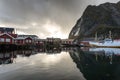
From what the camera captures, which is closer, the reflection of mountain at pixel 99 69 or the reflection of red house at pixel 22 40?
the reflection of mountain at pixel 99 69

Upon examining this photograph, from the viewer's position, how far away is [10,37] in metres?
79.8

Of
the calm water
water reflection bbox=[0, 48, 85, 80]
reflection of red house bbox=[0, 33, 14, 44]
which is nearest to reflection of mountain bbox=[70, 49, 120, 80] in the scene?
the calm water

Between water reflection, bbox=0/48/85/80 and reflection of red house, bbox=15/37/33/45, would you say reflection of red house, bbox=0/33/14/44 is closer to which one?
reflection of red house, bbox=15/37/33/45

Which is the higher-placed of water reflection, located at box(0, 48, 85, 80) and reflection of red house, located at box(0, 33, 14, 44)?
reflection of red house, located at box(0, 33, 14, 44)

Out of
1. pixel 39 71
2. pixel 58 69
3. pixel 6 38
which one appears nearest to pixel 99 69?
pixel 58 69

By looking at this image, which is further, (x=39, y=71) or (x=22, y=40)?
(x=22, y=40)

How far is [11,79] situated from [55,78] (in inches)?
186

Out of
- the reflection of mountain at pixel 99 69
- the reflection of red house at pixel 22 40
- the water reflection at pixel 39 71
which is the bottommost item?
the reflection of mountain at pixel 99 69

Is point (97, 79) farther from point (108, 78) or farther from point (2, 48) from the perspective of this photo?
point (2, 48)

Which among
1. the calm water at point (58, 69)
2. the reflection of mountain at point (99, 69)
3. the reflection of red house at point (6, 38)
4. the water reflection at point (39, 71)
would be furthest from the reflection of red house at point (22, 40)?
the reflection of mountain at point (99, 69)

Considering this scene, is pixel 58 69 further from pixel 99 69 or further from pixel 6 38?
pixel 6 38

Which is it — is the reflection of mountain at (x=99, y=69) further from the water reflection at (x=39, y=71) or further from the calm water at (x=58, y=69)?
the water reflection at (x=39, y=71)

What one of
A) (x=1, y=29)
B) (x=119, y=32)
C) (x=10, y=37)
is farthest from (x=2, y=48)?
(x=119, y=32)

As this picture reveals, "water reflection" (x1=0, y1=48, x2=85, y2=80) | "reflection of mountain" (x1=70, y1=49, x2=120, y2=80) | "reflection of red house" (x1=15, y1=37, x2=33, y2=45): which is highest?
"reflection of red house" (x1=15, y1=37, x2=33, y2=45)
